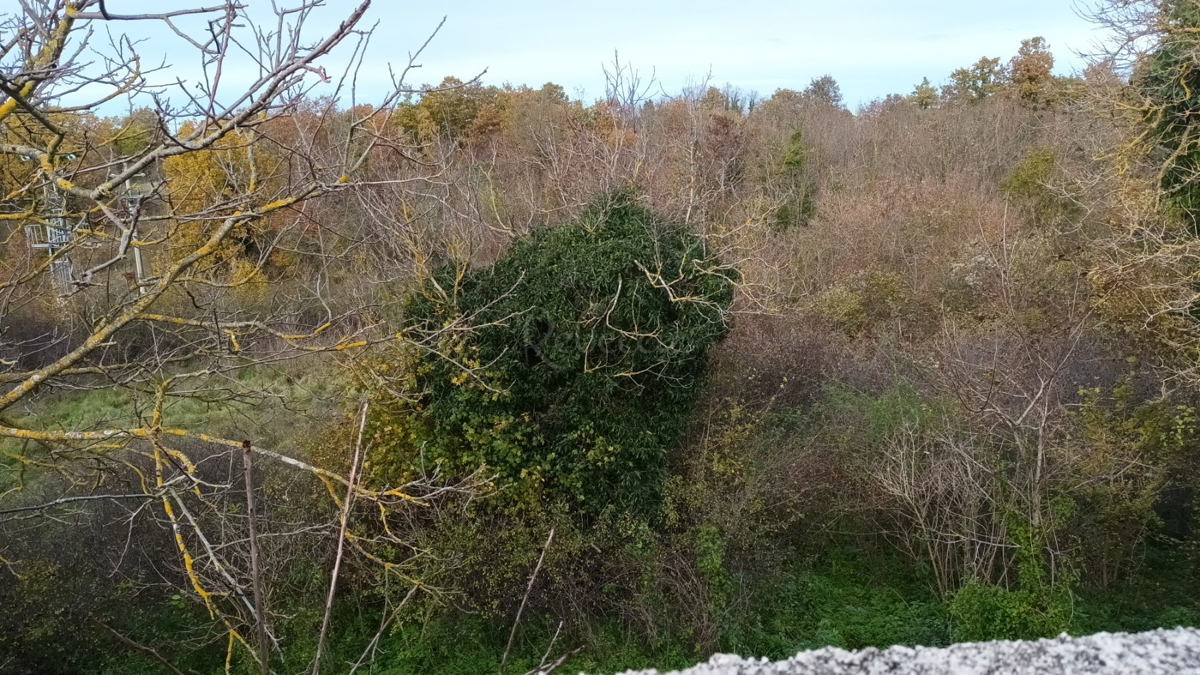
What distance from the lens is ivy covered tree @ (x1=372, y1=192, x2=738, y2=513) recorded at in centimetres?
747

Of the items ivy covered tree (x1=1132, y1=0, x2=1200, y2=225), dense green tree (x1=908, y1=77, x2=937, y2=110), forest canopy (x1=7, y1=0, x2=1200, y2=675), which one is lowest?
forest canopy (x1=7, y1=0, x2=1200, y2=675)

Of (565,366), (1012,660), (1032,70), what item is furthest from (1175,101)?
(1032,70)

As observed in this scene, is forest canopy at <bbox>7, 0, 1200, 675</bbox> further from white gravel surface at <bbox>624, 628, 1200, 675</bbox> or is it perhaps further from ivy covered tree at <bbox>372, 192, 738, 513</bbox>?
white gravel surface at <bbox>624, 628, 1200, 675</bbox>

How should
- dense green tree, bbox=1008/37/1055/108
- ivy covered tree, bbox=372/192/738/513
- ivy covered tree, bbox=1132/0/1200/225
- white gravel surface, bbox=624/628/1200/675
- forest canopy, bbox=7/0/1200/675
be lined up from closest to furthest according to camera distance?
1. white gravel surface, bbox=624/628/1200/675
2. forest canopy, bbox=7/0/1200/675
3. ivy covered tree, bbox=372/192/738/513
4. ivy covered tree, bbox=1132/0/1200/225
5. dense green tree, bbox=1008/37/1055/108

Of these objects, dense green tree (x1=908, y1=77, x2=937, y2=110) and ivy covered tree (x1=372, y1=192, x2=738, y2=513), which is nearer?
ivy covered tree (x1=372, y1=192, x2=738, y2=513)

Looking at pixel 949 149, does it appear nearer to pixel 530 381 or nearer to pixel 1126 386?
pixel 1126 386

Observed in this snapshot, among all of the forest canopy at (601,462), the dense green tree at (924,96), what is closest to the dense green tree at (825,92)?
the dense green tree at (924,96)

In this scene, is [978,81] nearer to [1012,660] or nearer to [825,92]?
[825,92]

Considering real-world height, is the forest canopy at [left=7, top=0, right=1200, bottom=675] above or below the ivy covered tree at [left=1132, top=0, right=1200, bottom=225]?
below

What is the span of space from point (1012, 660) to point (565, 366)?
5352mm

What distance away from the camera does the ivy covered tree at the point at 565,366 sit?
7473 millimetres

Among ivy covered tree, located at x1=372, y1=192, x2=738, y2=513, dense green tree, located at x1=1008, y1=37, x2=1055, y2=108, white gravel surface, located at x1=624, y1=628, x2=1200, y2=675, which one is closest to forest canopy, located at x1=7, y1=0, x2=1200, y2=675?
ivy covered tree, located at x1=372, y1=192, x2=738, y2=513

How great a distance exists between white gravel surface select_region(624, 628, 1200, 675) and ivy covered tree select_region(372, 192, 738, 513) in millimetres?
4987

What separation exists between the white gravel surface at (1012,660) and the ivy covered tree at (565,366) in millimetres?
4987
